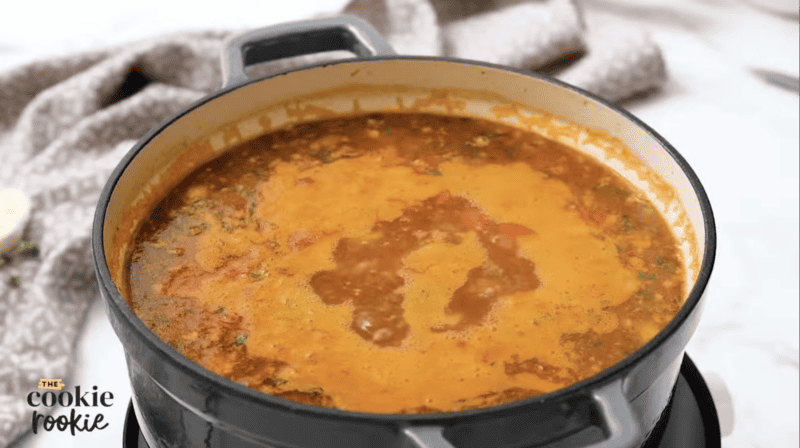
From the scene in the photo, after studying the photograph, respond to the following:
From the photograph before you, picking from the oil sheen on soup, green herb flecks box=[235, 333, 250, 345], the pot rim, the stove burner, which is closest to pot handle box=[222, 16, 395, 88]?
the oil sheen on soup

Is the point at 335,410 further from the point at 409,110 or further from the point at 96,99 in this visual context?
the point at 96,99

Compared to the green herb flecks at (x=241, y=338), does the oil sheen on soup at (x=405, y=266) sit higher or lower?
lower

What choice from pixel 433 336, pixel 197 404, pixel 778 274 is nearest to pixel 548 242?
pixel 433 336

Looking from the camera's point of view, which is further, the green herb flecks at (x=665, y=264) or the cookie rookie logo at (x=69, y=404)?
the cookie rookie logo at (x=69, y=404)

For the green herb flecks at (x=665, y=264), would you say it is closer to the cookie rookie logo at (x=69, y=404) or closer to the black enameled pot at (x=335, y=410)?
the black enameled pot at (x=335, y=410)

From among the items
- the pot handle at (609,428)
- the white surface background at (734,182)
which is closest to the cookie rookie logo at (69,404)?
the white surface background at (734,182)

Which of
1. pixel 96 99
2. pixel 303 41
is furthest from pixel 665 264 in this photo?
pixel 96 99

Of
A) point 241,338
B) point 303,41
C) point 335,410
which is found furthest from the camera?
point 303,41

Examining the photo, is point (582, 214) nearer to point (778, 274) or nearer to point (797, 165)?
point (778, 274)
